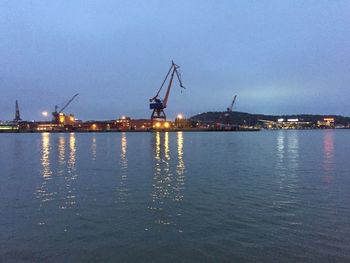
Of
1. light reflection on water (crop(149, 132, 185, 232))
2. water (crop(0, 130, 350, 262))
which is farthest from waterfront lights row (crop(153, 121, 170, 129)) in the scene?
water (crop(0, 130, 350, 262))

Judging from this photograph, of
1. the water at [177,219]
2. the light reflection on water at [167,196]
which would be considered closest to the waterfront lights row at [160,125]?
the light reflection on water at [167,196]

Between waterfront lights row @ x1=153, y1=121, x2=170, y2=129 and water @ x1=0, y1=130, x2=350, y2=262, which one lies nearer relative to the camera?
water @ x1=0, y1=130, x2=350, y2=262

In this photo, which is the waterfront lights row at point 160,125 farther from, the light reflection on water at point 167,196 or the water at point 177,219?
the water at point 177,219

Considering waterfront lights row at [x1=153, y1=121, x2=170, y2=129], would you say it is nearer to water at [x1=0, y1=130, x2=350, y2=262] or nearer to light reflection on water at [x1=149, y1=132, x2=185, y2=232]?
light reflection on water at [x1=149, y1=132, x2=185, y2=232]

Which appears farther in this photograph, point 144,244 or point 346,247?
point 144,244

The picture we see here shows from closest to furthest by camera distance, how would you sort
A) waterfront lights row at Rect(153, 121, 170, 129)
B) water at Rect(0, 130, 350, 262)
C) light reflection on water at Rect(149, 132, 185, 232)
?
water at Rect(0, 130, 350, 262)
light reflection on water at Rect(149, 132, 185, 232)
waterfront lights row at Rect(153, 121, 170, 129)

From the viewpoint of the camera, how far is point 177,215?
12.6m

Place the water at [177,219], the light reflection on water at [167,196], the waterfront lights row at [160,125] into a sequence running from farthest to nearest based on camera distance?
1. the waterfront lights row at [160,125]
2. the light reflection on water at [167,196]
3. the water at [177,219]

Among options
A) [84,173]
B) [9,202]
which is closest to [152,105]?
[84,173]

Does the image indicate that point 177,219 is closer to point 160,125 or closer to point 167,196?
point 167,196

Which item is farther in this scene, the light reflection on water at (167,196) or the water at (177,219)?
the light reflection on water at (167,196)

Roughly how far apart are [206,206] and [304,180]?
8999 mm

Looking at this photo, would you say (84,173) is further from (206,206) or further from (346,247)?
(346,247)

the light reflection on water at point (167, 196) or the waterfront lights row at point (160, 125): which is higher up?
the waterfront lights row at point (160, 125)
